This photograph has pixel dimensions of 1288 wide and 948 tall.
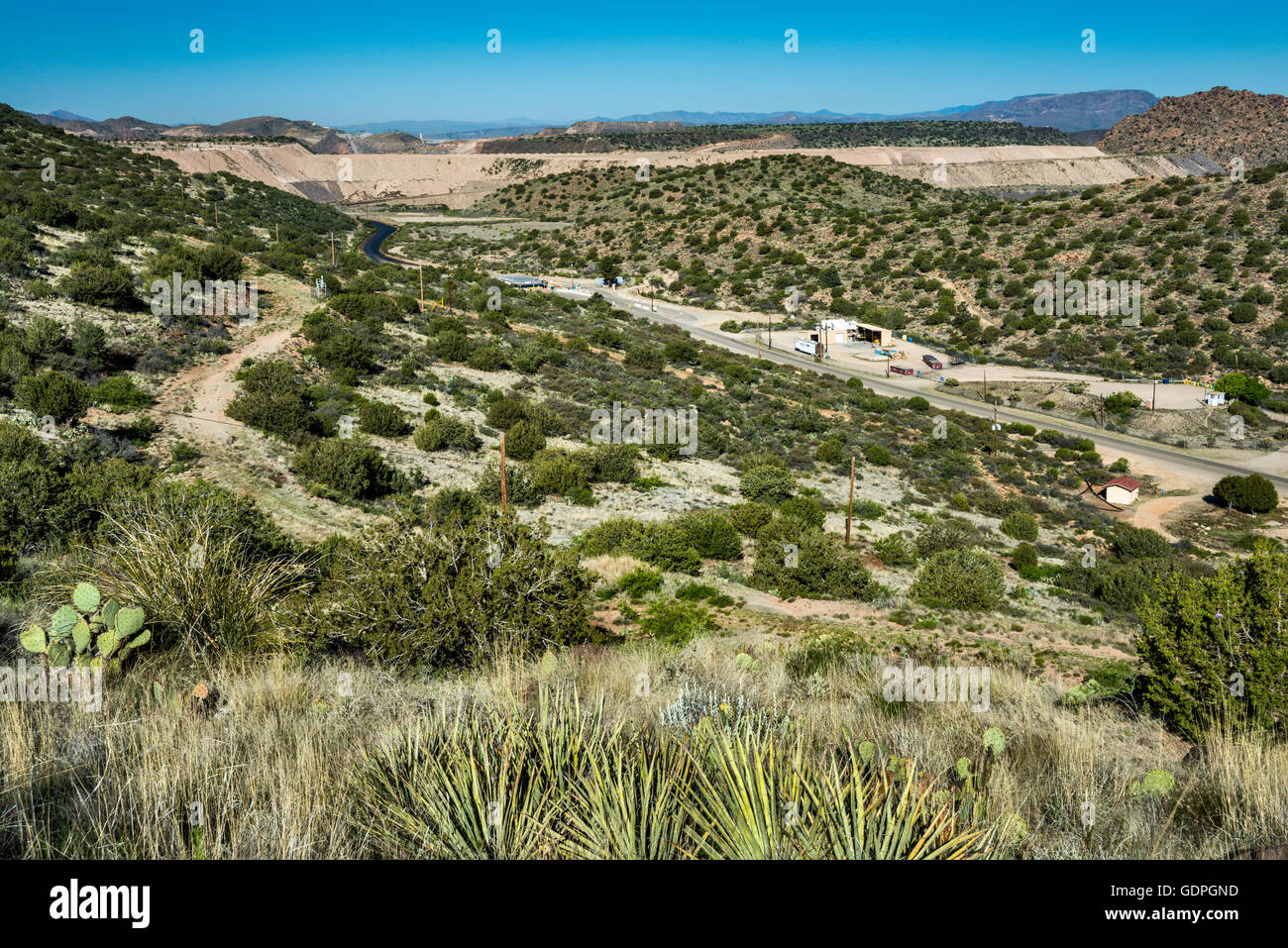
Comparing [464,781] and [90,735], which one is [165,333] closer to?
[90,735]

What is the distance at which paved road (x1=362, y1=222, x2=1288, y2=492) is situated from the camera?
127 ft

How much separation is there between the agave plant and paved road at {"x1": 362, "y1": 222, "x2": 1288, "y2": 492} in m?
43.6


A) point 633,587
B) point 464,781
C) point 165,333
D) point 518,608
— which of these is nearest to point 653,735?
point 464,781

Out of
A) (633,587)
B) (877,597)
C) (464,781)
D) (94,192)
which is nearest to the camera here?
(464,781)

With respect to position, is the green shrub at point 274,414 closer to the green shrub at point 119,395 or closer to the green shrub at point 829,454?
the green shrub at point 119,395

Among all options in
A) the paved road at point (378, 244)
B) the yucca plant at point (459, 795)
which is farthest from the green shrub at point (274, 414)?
the paved road at point (378, 244)

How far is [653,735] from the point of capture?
16.0 feet

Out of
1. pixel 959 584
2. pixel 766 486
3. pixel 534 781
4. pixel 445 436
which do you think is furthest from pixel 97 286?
pixel 534 781

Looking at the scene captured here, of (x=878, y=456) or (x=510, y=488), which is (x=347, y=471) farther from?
(x=878, y=456)

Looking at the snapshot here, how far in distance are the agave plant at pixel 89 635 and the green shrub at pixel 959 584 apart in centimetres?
1649

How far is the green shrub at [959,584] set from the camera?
60.6ft

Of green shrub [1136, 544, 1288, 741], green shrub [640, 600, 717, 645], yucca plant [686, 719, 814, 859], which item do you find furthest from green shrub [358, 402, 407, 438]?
yucca plant [686, 719, 814, 859]

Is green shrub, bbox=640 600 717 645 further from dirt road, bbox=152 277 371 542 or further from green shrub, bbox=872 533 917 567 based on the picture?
green shrub, bbox=872 533 917 567
